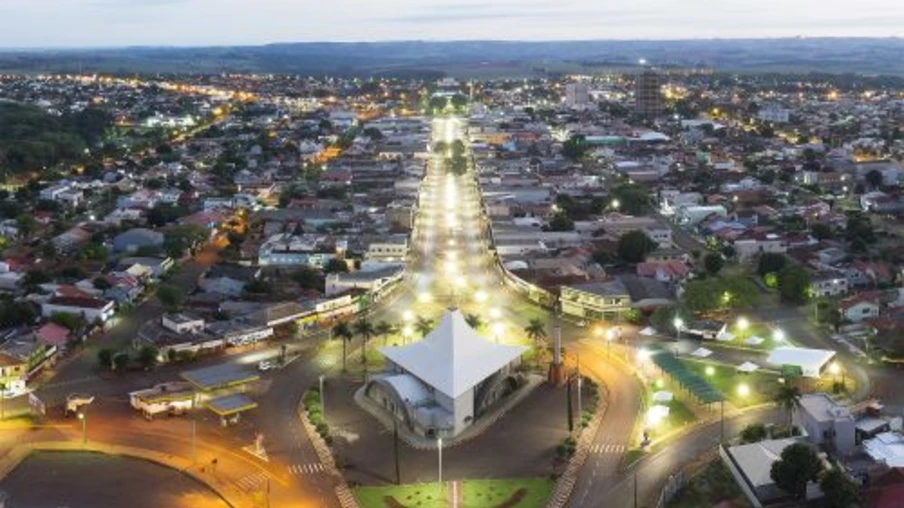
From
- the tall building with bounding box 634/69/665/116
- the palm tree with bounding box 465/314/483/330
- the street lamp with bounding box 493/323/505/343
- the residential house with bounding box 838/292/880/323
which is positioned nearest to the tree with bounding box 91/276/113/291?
the palm tree with bounding box 465/314/483/330

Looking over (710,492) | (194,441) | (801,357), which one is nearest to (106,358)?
(194,441)

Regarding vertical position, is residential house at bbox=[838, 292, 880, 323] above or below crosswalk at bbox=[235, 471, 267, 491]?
above

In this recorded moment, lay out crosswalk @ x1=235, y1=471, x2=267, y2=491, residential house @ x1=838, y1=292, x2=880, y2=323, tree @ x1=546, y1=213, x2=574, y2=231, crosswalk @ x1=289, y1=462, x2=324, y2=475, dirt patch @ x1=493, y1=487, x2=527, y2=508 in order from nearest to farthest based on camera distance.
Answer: dirt patch @ x1=493, y1=487, x2=527, y2=508 < crosswalk @ x1=235, y1=471, x2=267, y2=491 < crosswalk @ x1=289, y1=462, x2=324, y2=475 < residential house @ x1=838, y1=292, x2=880, y2=323 < tree @ x1=546, y1=213, x2=574, y2=231

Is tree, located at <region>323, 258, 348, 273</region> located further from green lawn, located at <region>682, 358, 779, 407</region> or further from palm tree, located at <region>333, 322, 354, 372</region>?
green lawn, located at <region>682, 358, 779, 407</region>

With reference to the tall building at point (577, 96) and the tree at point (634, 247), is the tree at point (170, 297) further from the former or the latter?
the tall building at point (577, 96)

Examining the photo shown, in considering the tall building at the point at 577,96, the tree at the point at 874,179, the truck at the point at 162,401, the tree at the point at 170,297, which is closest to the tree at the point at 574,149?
the tree at the point at 874,179

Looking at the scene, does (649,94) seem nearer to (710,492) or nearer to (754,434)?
(754,434)
